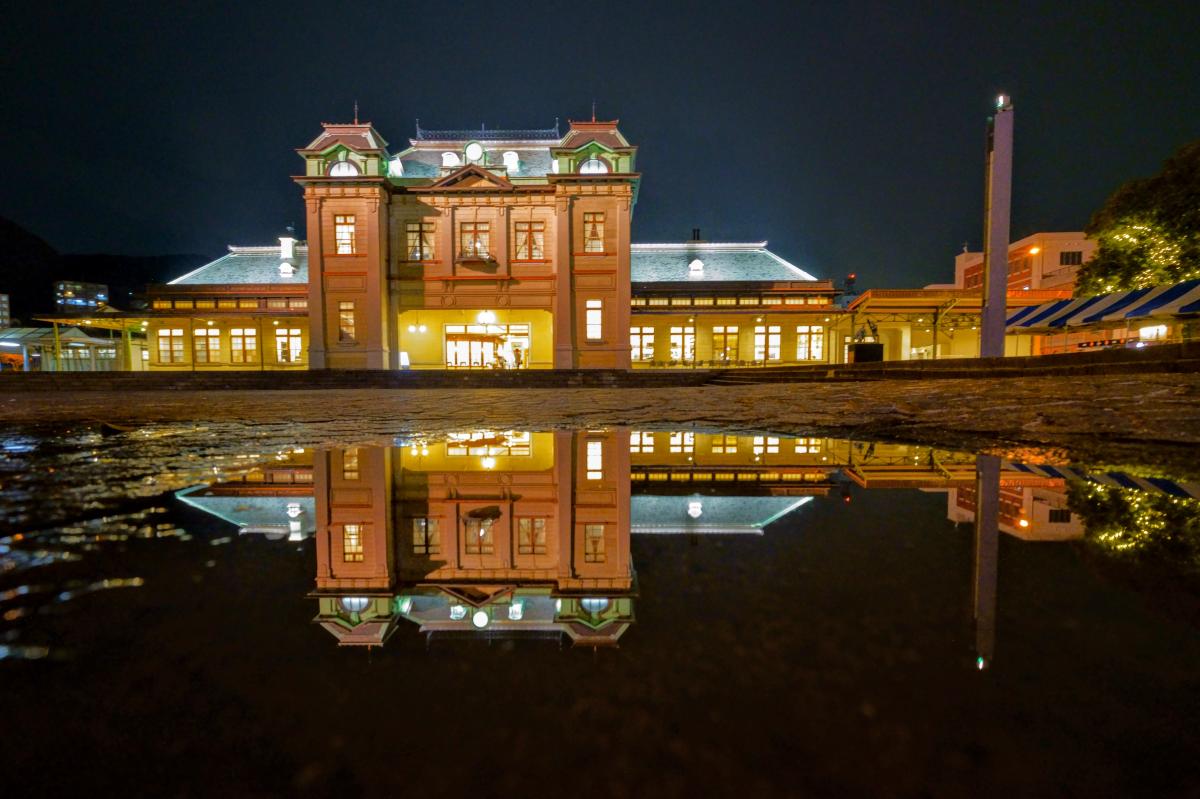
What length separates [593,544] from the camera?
56.6 inches

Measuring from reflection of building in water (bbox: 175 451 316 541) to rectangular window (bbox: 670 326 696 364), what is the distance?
94.3 feet

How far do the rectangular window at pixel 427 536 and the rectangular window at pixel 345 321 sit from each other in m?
27.2

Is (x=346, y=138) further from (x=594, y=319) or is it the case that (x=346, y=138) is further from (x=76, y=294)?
(x=76, y=294)

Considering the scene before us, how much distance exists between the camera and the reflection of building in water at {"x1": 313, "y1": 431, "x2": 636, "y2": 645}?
2.82 ft

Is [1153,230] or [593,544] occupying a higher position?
[1153,230]

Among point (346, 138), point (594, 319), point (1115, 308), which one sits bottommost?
point (1115, 308)

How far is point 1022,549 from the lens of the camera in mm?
→ 1139

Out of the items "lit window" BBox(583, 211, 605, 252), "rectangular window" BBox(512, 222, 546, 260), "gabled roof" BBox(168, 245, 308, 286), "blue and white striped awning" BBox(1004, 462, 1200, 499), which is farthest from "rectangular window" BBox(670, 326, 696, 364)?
"blue and white striped awning" BBox(1004, 462, 1200, 499)

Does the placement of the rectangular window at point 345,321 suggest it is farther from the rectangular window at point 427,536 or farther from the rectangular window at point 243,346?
the rectangular window at point 427,536

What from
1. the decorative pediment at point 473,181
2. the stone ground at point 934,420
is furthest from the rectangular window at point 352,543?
the decorative pediment at point 473,181

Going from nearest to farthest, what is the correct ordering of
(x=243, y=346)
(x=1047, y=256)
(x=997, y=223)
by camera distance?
(x=997, y=223), (x=243, y=346), (x=1047, y=256)

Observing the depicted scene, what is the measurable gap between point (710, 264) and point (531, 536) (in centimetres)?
3311

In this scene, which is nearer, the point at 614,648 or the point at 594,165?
the point at 614,648

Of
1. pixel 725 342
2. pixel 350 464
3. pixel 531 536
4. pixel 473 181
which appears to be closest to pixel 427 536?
pixel 531 536
